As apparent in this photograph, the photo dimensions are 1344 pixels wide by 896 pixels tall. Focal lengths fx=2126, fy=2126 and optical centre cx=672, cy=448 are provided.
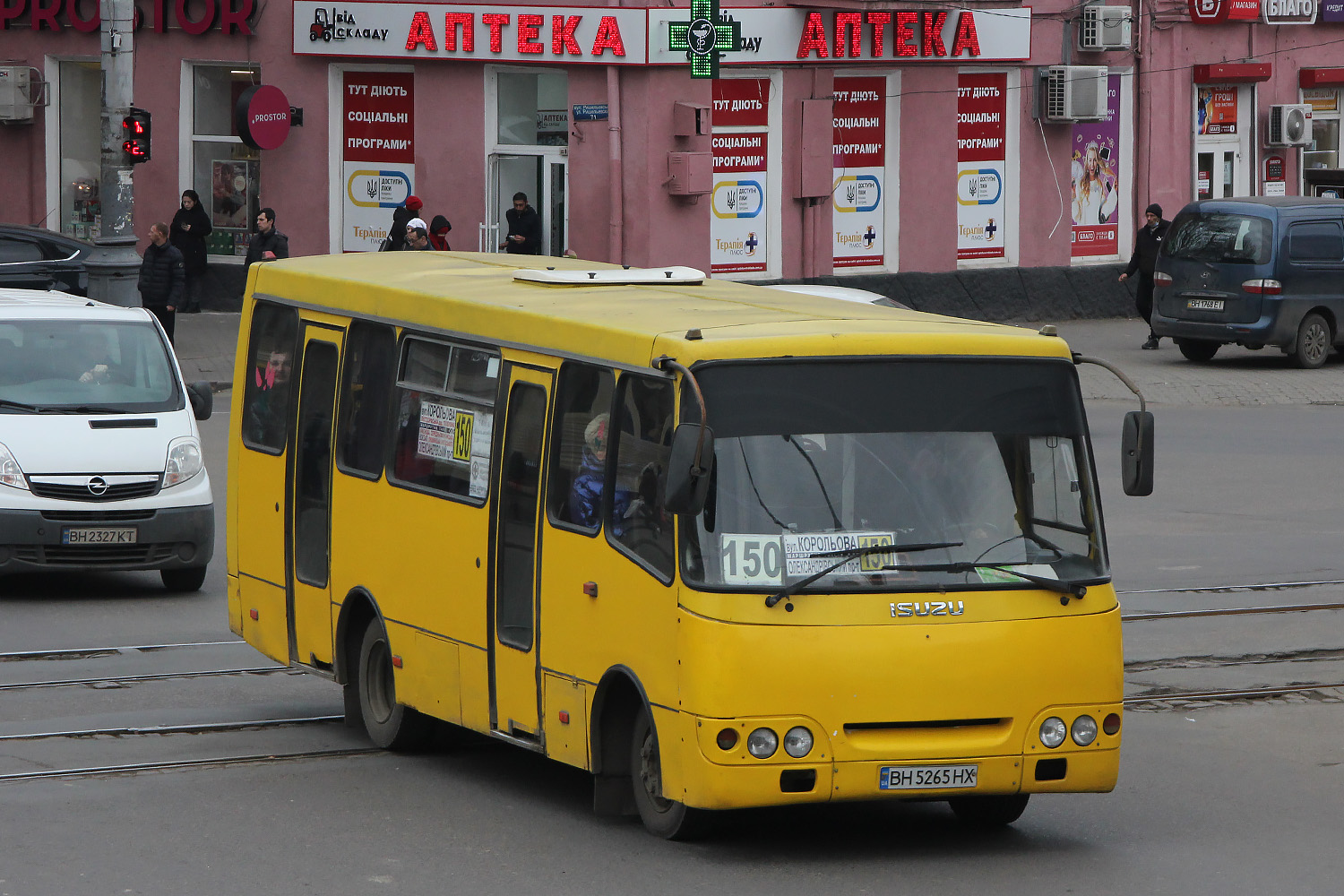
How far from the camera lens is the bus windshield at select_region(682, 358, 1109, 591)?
7.11 m

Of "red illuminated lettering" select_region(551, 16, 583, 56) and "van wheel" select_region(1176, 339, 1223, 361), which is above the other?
"red illuminated lettering" select_region(551, 16, 583, 56)

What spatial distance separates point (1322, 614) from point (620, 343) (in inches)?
265

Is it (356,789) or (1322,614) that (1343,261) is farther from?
(356,789)

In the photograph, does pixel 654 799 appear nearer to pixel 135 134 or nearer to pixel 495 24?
pixel 135 134

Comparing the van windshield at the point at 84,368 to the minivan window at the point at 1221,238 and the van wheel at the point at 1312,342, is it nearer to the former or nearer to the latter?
the minivan window at the point at 1221,238

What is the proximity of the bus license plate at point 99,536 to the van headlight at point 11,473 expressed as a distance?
383 millimetres

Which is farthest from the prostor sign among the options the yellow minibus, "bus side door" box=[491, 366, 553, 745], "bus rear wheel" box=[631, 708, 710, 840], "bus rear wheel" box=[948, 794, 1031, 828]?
"bus rear wheel" box=[631, 708, 710, 840]

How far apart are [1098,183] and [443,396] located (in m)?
25.0

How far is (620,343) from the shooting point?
764 centimetres

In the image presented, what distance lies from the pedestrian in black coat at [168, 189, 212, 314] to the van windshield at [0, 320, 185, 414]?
14207mm

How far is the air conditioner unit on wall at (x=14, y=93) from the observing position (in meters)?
29.3

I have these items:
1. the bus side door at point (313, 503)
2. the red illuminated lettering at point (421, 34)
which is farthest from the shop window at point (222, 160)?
the bus side door at point (313, 503)

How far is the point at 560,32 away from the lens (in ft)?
89.8

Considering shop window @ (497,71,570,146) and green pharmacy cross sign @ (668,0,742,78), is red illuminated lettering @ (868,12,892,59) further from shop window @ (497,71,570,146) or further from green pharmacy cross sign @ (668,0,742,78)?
shop window @ (497,71,570,146)
